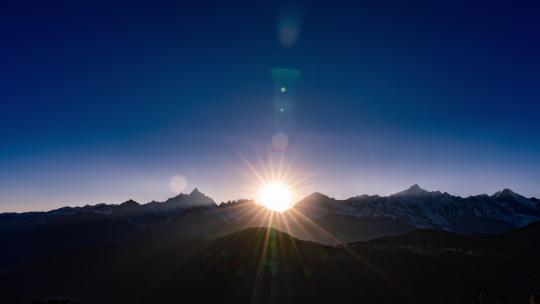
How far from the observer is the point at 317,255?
653 ft

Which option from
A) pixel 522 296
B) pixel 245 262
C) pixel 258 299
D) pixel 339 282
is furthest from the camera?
pixel 245 262

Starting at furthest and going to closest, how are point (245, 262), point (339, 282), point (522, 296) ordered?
point (245, 262) → point (339, 282) → point (522, 296)

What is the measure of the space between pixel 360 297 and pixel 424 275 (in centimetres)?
4173

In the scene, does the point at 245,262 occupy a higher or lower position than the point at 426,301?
higher

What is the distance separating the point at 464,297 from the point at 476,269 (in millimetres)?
35116

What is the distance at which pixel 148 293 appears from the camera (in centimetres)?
19300

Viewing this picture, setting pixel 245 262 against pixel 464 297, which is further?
pixel 245 262

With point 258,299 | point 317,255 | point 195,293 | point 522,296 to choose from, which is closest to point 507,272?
point 522,296

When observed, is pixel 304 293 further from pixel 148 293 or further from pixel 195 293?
pixel 148 293

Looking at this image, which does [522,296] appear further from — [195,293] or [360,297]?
[195,293]

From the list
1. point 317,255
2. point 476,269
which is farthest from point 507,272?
point 317,255

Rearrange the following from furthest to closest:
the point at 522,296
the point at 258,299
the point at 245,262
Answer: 1. the point at 245,262
2. the point at 258,299
3. the point at 522,296

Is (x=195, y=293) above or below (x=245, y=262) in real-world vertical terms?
below

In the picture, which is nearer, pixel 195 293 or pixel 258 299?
pixel 258 299
